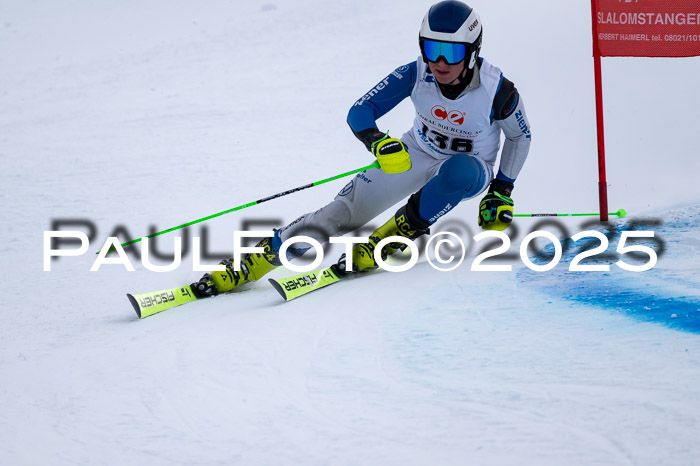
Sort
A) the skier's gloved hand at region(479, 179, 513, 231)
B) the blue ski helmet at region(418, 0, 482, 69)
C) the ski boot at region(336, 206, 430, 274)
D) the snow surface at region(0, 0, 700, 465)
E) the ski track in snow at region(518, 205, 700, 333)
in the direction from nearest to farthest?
the snow surface at region(0, 0, 700, 465), the ski track in snow at region(518, 205, 700, 333), the blue ski helmet at region(418, 0, 482, 69), the skier's gloved hand at region(479, 179, 513, 231), the ski boot at region(336, 206, 430, 274)

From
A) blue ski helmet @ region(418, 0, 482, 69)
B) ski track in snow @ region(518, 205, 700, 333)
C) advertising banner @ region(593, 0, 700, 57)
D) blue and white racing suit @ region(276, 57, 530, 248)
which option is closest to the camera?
ski track in snow @ region(518, 205, 700, 333)

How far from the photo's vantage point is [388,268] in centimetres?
381

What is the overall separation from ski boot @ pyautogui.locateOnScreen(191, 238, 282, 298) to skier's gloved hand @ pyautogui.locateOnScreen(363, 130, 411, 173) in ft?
2.18

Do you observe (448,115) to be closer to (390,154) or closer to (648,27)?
→ (390,154)

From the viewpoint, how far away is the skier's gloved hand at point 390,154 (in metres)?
3.53

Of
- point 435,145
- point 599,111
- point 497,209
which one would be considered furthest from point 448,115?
point 599,111

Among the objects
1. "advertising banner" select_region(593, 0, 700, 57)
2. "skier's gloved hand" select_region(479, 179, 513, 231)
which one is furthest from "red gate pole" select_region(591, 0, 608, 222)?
"skier's gloved hand" select_region(479, 179, 513, 231)

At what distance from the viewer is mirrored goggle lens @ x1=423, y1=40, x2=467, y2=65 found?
10.8 feet

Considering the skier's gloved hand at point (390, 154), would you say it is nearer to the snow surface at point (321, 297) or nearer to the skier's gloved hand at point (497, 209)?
the skier's gloved hand at point (497, 209)

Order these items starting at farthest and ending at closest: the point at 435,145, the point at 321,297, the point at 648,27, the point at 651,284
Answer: the point at 648,27, the point at 435,145, the point at 321,297, the point at 651,284

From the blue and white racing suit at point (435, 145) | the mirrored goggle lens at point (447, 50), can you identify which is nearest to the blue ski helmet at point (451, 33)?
the mirrored goggle lens at point (447, 50)

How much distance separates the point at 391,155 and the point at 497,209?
530 millimetres

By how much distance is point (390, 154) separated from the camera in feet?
11.6

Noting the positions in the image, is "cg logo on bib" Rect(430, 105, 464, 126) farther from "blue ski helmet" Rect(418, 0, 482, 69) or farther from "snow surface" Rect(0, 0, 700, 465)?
"snow surface" Rect(0, 0, 700, 465)
